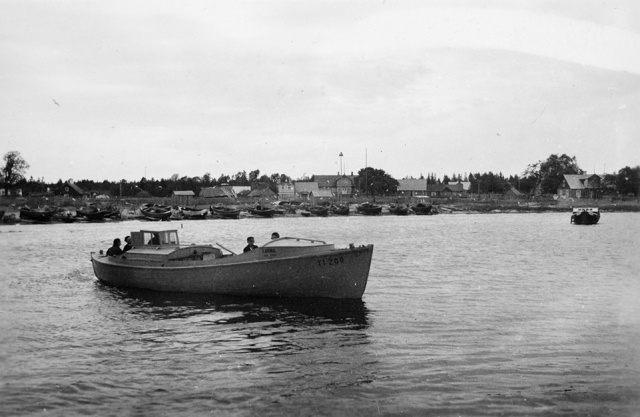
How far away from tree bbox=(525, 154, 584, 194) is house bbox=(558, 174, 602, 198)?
227 inches

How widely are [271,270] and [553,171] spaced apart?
147 m

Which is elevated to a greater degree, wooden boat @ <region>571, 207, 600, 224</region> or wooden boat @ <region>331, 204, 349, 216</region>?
wooden boat @ <region>331, 204, 349, 216</region>

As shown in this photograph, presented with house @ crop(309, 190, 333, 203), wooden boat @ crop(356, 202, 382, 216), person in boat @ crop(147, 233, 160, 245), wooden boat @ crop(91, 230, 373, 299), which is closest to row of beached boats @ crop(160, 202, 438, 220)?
wooden boat @ crop(356, 202, 382, 216)

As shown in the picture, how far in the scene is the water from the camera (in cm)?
1053

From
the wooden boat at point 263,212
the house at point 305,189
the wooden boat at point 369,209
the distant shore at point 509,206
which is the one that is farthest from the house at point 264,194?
the wooden boat at point 263,212

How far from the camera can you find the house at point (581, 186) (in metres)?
136

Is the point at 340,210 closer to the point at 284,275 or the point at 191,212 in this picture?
the point at 191,212

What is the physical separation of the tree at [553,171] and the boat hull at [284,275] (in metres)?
141

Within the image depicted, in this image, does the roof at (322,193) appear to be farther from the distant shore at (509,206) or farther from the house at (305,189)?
the distant shore at (509,206)

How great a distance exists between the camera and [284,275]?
1952 cm

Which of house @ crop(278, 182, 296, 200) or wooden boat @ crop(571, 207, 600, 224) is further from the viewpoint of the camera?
house @ crop(278, 182, 296, 200)

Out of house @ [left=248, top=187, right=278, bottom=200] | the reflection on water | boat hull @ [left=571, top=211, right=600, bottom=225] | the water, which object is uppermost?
house @ [left=248, top=187, right=278, bottom=200]

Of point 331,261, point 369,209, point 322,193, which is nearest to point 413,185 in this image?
point 322,193

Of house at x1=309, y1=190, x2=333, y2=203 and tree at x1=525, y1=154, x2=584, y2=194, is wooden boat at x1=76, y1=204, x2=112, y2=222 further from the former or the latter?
tree at x1=525, y1=154, x2=584, y2=194
